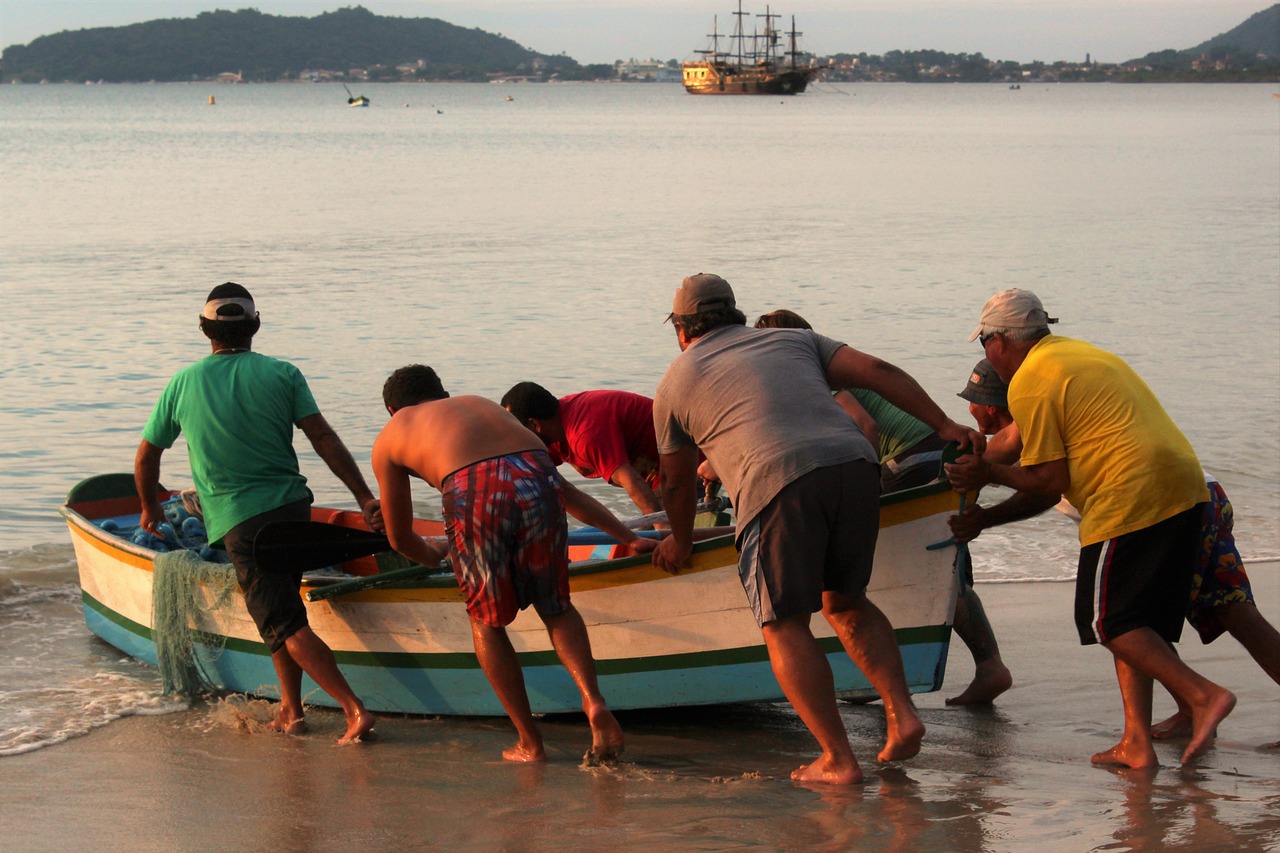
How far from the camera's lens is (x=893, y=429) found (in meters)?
5.95

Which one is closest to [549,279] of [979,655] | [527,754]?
[979,655]

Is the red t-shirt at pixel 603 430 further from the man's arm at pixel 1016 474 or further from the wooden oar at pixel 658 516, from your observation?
the man's arm at pixel 1016 474

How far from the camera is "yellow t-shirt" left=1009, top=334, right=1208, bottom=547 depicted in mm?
4598

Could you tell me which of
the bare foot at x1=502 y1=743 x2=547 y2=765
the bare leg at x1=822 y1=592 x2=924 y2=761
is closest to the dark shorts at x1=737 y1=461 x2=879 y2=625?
the bare leg at x1=822 y1=592 x2=924 y2=761

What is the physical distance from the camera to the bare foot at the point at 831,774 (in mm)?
4703

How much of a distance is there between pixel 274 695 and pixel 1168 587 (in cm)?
378

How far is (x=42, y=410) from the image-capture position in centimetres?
1409

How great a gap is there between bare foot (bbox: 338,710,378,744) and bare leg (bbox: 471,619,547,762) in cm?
71

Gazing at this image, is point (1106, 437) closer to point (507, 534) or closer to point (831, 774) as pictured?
point (831, 774)

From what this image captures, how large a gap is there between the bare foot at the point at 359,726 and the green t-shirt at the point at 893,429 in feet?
7.74

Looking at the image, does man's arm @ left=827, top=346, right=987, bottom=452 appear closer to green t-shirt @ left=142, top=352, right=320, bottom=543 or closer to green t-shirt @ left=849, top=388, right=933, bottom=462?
green t-shirt @ left=849, top=388, right=933, bottom=462

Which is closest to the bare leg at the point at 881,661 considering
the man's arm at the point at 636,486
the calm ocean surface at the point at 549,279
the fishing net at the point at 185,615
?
the man's arm at the point at 636,486

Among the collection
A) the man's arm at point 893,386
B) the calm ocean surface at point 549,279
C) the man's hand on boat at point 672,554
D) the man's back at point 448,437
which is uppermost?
the man's arm at point 893,386

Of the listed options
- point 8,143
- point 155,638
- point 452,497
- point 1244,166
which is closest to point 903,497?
point 452,497
